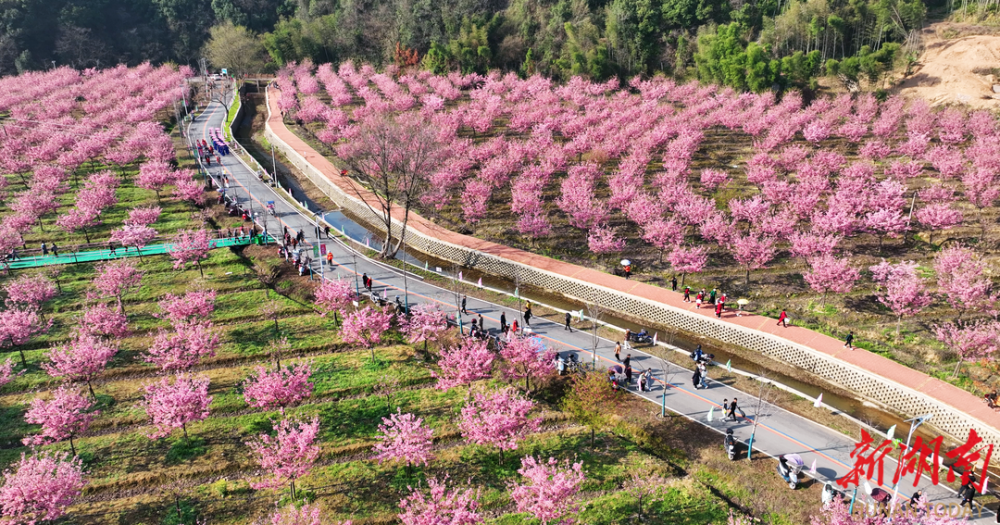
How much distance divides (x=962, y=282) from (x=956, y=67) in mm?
68725

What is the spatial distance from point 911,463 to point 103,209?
7558cm

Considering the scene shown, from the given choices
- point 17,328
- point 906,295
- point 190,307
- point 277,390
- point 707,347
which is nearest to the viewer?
point 277,390

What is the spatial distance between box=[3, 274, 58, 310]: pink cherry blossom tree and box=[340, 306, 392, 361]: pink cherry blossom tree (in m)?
23.8

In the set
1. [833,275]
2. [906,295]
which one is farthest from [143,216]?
[906,295]

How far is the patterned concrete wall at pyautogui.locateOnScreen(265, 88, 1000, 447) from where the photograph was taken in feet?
108

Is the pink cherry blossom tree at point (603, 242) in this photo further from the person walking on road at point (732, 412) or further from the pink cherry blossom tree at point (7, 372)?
the pink cherry blossom tree at point (7, 372)

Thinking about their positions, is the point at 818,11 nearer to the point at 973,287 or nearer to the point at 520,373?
the point at 973,287

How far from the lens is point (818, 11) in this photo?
102188 millimetres

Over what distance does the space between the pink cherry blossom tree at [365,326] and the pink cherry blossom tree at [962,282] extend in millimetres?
37776

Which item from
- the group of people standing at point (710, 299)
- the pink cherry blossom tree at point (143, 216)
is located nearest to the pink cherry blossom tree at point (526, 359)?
the group of people standing at point (710, 299)

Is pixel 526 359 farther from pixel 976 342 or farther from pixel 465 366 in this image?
pixel 976 342

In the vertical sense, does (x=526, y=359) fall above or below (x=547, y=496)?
above

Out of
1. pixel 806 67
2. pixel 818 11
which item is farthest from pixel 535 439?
pixel 818 11

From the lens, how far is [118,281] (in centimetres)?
4472
